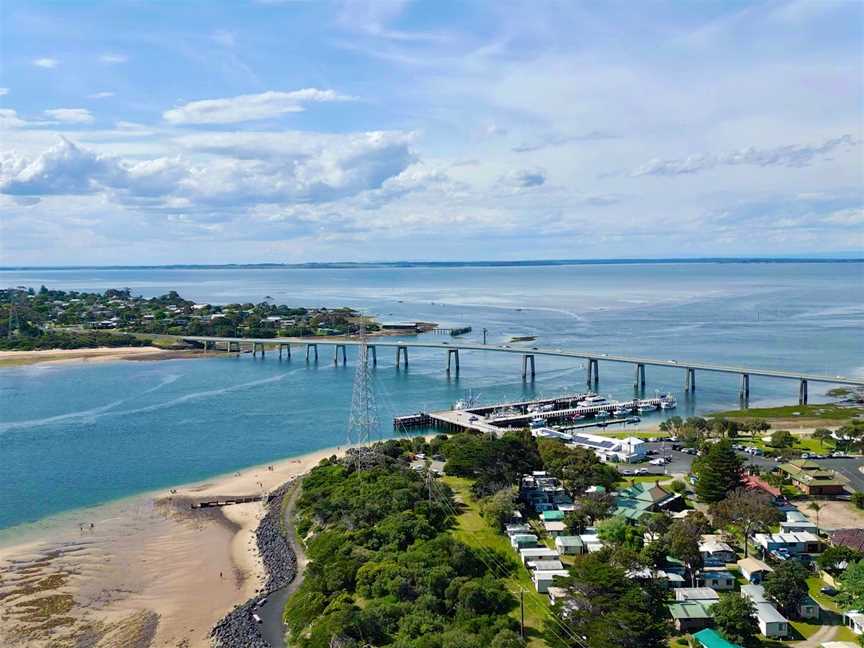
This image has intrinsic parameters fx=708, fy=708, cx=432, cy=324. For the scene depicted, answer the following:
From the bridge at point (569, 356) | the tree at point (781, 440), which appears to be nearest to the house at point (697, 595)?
the tree at point (781, 440)

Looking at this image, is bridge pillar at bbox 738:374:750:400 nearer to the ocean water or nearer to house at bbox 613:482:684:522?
the ocean water

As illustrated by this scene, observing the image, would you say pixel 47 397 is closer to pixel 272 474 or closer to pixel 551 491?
pixel 272 474

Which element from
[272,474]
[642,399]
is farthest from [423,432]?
[642,399]

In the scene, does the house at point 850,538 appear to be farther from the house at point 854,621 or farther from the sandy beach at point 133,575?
the sandy beach at point 133,575

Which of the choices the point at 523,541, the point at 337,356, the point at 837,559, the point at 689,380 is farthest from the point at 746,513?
the point at 337,356

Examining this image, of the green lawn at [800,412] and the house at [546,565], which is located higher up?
the house at [546,565]
